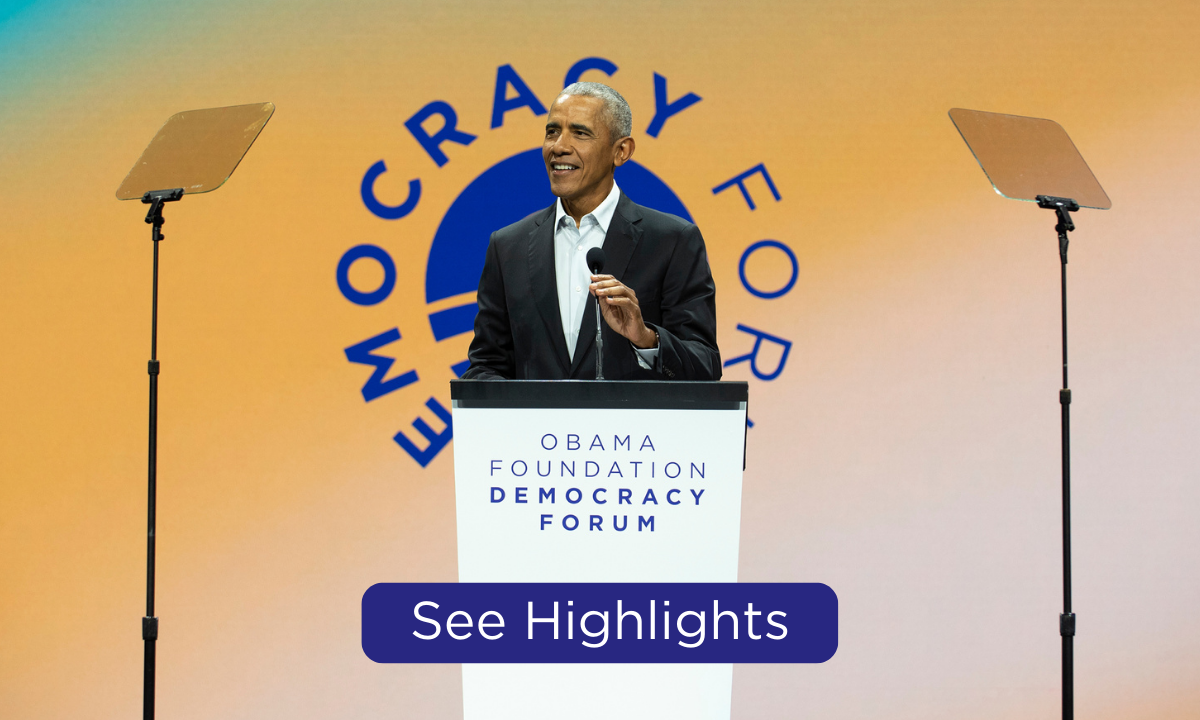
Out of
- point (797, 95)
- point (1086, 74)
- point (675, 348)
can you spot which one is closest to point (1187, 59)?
Result: point (1086, 74)

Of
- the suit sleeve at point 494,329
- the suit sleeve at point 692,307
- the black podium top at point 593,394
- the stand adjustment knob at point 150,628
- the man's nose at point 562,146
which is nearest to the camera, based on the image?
the black podium top at point 593,394

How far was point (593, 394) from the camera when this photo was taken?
4.54ft

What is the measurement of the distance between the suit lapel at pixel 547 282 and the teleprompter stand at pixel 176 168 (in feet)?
2.16

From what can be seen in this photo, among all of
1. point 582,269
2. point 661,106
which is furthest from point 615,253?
point 661,106

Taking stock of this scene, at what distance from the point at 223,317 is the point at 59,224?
22.6 inches

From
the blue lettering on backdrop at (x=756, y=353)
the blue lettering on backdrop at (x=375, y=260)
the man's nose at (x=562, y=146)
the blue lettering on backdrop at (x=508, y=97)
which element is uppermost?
the blue lettering on backdrop at (x=508, y=97)

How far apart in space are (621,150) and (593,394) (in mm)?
678

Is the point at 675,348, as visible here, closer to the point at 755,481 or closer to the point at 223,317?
the point at 755,481

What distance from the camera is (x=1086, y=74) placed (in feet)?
9.43

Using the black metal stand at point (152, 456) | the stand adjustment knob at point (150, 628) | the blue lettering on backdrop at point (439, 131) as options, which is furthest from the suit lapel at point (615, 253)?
the stand adjustment knob at point (150, 628)

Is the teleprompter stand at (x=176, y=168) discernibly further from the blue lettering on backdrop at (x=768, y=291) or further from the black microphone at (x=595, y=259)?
the blue lettering on backdrop at (x=768, y=291)

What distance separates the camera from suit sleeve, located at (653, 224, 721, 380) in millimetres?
1678

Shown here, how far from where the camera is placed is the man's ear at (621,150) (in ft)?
6.08

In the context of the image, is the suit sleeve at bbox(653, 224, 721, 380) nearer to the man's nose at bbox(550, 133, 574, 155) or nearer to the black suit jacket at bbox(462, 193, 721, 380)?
the black suit jacket at bbox(462, 193, 721, 380)
